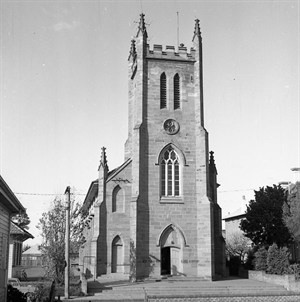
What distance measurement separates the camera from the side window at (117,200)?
36156mm

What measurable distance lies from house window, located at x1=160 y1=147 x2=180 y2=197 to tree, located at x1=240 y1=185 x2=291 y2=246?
29.4ft

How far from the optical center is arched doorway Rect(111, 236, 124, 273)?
115 ft

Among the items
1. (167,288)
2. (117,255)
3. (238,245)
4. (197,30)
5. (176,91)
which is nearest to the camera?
(167,288)

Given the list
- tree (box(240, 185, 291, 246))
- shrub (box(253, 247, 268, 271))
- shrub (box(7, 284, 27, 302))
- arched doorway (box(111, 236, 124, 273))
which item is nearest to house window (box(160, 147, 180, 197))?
arched doorway (box(111, 236, 124, 273))

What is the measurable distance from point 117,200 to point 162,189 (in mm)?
3662

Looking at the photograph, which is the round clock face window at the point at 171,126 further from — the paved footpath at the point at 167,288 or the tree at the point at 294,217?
the paved footpath at the point at 167,288

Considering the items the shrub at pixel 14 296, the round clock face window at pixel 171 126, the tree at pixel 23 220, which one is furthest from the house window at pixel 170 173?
the tree at pixel 23 220

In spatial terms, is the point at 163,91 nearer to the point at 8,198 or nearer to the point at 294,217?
the point at 294,217

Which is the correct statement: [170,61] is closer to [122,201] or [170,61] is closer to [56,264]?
[122,201]

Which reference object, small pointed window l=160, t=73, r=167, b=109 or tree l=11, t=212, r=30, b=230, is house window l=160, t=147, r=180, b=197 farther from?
tree l=11, t=212, r=30, b=230

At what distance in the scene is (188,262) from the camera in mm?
34875

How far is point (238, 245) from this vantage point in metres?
55.7

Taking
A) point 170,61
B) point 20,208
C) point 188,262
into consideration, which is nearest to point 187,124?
point 170,61

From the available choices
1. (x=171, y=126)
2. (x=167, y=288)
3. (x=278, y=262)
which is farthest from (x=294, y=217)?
(x=171, y=126)
